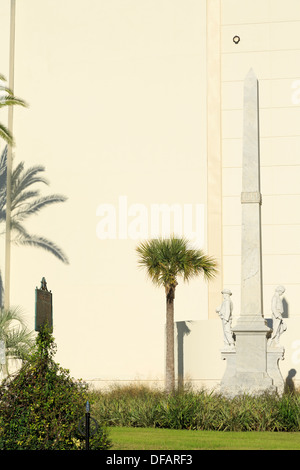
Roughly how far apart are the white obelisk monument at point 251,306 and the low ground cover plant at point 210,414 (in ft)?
13.5

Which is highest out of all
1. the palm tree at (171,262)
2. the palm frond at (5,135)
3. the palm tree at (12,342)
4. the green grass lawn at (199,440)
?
the palm frond at (5,135)

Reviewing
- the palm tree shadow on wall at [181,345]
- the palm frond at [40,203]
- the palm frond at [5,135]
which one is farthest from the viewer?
the palm frond at [40,203]

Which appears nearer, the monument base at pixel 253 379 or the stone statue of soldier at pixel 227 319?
the monument base at pixel 253 379

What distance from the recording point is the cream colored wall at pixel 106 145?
1463 inches

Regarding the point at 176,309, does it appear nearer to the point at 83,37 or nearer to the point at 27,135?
the point at 27,135

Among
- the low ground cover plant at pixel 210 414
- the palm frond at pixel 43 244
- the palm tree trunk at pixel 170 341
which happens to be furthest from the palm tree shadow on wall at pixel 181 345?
the low ground cover plant at pixel 210 414

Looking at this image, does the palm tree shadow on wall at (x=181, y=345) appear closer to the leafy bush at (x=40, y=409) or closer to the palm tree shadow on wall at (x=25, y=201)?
the palm tree shadow on wall at (x=25, y=201)

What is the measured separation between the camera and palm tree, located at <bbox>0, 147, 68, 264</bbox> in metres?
38.3

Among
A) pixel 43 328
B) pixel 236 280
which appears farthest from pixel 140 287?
pixel 43 328

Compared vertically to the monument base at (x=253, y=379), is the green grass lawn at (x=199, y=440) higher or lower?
lower

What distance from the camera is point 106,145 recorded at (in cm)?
3847

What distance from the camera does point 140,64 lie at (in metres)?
38.7

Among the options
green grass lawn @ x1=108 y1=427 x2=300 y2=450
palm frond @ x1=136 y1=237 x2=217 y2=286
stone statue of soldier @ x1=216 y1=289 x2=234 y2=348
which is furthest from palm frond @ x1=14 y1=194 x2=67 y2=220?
green grass lawn @ x1=108 y1=427 x2=300 y2=450

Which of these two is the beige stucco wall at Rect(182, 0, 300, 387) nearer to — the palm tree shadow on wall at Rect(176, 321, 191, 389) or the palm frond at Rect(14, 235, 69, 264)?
the palm tree shadow on wall at Rect(176, 321, 191, 389)
